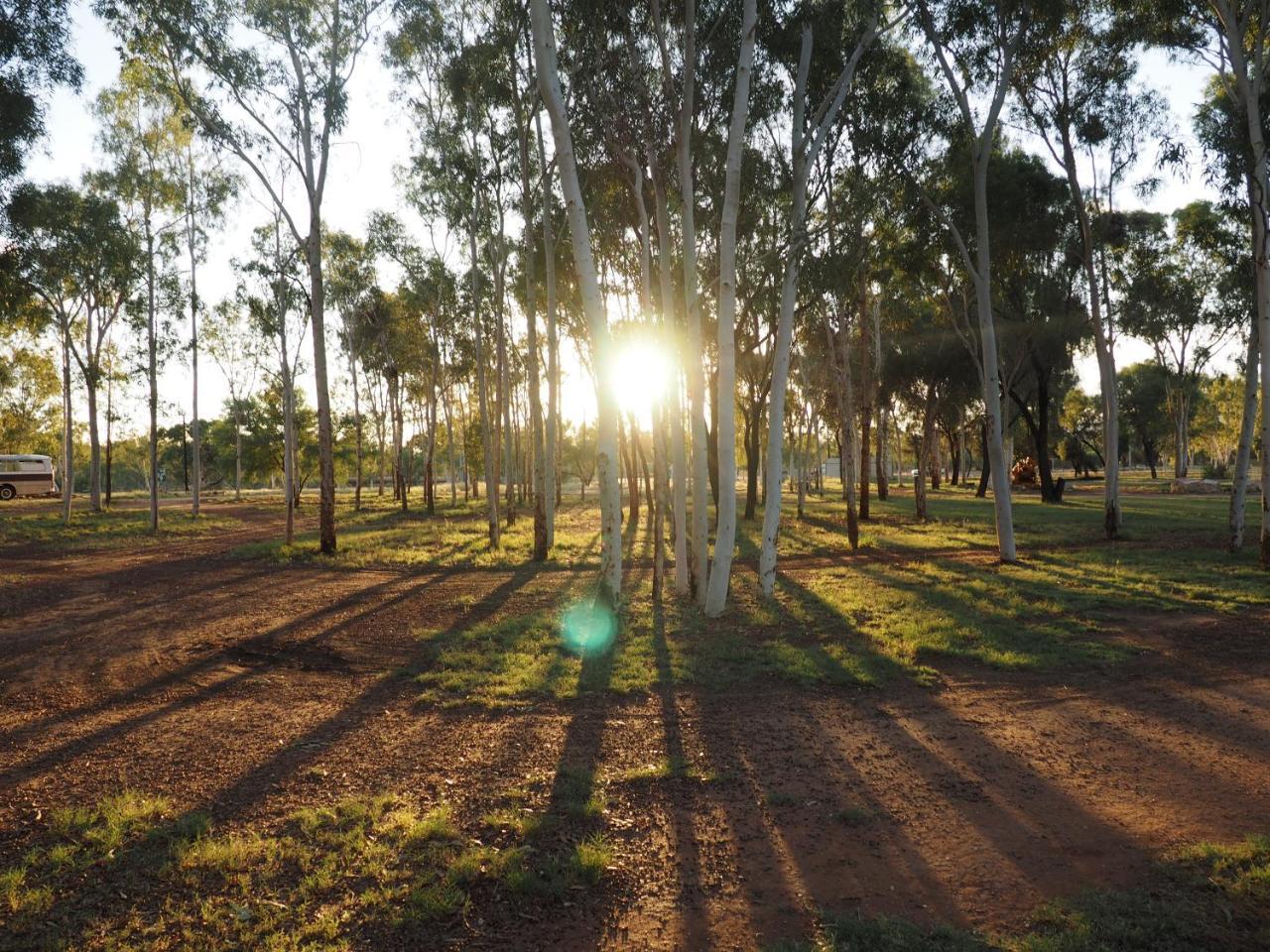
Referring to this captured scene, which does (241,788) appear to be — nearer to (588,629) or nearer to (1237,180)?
(588,629)

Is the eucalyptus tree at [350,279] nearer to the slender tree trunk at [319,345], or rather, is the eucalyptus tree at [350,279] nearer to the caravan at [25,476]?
the slender tree trunk at [319,345]

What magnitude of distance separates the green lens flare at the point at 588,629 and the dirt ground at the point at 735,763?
193 cm

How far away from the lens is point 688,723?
21.9 ft

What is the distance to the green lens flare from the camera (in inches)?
372

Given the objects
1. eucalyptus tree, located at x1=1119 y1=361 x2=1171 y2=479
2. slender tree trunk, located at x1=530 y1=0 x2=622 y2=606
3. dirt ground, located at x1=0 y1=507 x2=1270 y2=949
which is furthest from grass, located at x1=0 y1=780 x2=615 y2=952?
eucalyptus tree, located at x1=1119 y1=361 x2=1171 y2=479

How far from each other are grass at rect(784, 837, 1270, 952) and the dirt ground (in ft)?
0.46

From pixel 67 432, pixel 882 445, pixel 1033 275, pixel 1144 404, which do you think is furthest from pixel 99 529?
pixel 1144 404

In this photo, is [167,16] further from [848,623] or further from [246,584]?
[848,623]

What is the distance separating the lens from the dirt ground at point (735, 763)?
3.95 m

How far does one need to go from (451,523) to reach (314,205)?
14023 millimetres

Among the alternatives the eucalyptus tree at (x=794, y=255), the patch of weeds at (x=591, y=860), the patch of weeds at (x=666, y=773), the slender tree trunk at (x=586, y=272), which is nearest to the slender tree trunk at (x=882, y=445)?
the eucalyptus tree at (x=794, y=255)

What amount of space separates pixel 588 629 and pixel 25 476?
179 feet

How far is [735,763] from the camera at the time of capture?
5738 millimetres

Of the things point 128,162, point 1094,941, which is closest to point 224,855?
point 1094,941
